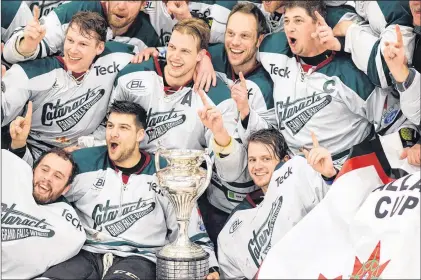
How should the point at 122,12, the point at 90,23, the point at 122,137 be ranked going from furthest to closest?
1. the point at 122,12
2. the point at 90,23
3. the point at 122,137

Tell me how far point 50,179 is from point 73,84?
51cm

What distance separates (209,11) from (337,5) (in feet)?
2.22

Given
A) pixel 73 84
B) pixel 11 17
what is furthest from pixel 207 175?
pixel 11 17

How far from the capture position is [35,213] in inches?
188

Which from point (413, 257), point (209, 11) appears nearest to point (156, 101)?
point (209, 11)

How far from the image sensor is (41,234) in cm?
475

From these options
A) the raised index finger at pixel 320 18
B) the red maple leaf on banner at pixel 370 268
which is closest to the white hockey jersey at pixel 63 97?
the raised index finger at pixel 320 18

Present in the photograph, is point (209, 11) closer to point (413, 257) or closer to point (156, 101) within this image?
point (156, 101)

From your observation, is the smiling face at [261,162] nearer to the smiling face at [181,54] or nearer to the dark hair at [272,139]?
the dark hair at [272,139]

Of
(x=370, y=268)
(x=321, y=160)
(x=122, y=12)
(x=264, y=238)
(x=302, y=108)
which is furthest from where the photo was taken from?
(x=122, y=12)

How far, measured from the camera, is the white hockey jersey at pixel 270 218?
4.59 m

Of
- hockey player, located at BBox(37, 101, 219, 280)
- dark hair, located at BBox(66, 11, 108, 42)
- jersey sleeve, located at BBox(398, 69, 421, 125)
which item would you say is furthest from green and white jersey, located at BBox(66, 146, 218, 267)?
jersey sleeve, located at BBox(398, 69, 421, 125)

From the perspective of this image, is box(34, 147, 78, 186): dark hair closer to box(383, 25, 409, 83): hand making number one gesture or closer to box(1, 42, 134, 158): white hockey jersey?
box(1, 42, 134, 158): white hockey jersey

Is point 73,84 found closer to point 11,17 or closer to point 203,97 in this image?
point 11,17
